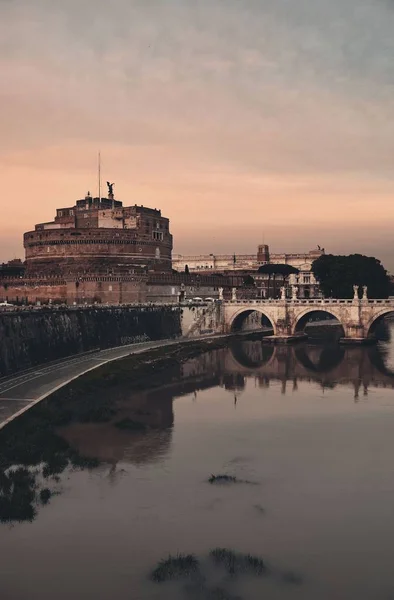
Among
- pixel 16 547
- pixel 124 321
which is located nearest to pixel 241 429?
pixel 16 547

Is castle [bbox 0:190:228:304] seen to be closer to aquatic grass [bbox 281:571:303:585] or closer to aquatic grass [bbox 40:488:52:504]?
aquatic grass [bbox 40:488:52:504]

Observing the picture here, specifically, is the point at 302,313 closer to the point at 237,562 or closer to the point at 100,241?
the point at 100,241

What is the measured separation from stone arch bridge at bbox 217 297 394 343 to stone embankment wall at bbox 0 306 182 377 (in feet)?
30.5

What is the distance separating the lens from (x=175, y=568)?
2119 cm

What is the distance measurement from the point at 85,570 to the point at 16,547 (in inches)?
118

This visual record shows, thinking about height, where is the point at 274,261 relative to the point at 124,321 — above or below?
above

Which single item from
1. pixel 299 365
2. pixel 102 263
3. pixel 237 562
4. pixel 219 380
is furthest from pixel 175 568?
pixel 102 263

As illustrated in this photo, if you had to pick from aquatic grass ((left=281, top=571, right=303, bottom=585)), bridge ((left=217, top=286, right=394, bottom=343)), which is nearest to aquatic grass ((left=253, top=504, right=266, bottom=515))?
aquatic grass ((left=281, top=571, right=303, bottom=585))

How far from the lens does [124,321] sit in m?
75.2

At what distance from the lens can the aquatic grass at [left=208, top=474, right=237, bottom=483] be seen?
1150 inches

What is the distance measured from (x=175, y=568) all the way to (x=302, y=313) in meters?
69.2

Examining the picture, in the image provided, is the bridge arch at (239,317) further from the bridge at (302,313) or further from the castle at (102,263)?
the castle at (102,263)

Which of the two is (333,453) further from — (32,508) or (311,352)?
(311,352)

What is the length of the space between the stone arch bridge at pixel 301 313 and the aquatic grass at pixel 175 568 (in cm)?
6481
